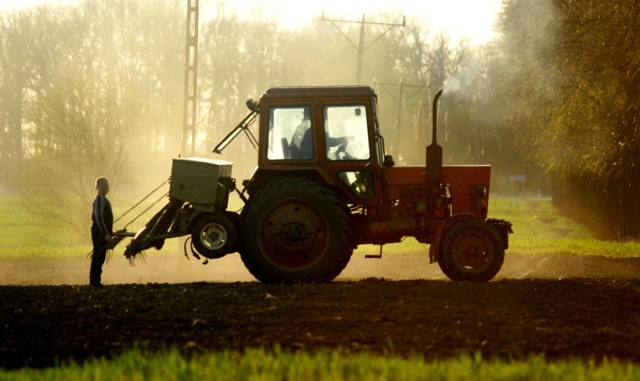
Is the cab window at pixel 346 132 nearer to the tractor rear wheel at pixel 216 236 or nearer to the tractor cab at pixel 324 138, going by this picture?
the tractor cab at pixel 324 138

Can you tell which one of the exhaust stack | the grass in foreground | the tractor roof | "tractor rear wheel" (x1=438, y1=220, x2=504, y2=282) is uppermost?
the tractor roof

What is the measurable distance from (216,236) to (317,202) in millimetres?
1347

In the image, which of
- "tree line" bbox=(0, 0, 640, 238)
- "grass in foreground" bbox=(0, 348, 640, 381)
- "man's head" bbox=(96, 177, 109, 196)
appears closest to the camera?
"grass in foreground" bbox=(0, 348, 640, 381)

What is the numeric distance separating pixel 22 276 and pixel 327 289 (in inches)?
470

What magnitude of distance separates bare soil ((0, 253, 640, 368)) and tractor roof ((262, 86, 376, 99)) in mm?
2413

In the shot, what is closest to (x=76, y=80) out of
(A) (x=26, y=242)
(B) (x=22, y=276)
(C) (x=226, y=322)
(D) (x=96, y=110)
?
(D) (x=96, y=110)

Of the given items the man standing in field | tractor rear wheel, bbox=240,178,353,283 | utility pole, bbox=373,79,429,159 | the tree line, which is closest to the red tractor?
tractor rear wheel, bbox=240,178,353,283

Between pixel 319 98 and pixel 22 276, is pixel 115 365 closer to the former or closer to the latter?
pixel 319 98

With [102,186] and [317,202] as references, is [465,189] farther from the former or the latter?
[102,186]

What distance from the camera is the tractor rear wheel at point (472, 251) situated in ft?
49.9

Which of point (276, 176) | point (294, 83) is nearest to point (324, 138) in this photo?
point (276, 176)

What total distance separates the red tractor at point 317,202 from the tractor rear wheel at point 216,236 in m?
0.01

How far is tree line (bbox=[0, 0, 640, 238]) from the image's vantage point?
29688 millimetres

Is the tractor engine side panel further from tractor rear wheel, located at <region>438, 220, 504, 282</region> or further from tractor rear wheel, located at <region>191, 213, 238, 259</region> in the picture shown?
tractor rear wheel, located at <region>191, 213, 238, 259</region>
